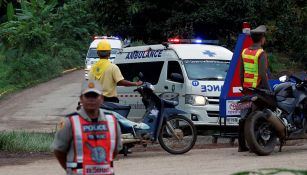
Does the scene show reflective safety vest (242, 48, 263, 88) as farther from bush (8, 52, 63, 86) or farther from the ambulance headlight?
bush (8, 52, 63, 86)

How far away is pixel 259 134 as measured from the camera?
11.8 m

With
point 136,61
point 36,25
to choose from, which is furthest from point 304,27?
point 36,25

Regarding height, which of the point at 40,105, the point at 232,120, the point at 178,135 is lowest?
the point at 40,105

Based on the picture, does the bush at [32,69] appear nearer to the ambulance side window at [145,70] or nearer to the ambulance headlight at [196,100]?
the ambulance side window at [145,70]

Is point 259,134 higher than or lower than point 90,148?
lower

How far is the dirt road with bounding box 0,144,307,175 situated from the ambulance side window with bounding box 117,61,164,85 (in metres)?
4.33

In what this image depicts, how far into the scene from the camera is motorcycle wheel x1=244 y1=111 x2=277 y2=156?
1158 centimetres

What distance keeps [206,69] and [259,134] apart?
15.8 ft

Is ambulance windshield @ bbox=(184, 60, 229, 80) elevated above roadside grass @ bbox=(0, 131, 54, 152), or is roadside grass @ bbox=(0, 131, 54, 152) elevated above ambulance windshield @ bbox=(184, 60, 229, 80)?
ambulance windshield @ bbox=(184, 60, 229, 80)

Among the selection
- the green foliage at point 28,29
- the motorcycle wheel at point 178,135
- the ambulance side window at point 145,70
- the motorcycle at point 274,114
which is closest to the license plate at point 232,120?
the motorcycle wheel at point 178,135

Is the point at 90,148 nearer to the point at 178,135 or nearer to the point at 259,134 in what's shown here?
the point at 259,134

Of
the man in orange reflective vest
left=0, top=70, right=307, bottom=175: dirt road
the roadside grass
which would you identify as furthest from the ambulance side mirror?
the man in orange reflective vest

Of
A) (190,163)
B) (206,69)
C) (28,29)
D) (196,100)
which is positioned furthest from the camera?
(28,29)

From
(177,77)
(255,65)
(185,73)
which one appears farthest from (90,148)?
(185,73)
